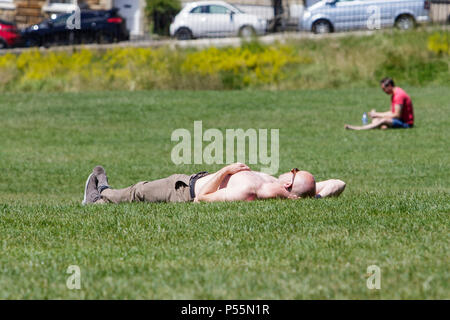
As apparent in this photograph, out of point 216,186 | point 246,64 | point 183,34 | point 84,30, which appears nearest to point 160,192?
point 216,186

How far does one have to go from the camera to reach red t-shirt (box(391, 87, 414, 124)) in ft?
57.1

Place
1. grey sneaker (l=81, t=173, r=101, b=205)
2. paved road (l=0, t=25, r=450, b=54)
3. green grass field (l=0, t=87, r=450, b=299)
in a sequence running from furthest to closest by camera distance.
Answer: paved road (l=0, t=25, r=450, b=54)
grey sneaker (l=81, t=173, r=101, b=205)
green grass field (l=0, t=87, r=450, b=299)

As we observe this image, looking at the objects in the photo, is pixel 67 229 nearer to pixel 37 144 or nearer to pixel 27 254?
pixel 27 254

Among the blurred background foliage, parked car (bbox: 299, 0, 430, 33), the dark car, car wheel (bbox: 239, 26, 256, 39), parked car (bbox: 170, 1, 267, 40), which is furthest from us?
the dark car

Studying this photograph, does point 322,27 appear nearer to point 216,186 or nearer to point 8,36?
point 8,36

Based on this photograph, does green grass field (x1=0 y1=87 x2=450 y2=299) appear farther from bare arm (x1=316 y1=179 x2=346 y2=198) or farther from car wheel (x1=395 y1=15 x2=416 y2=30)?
car wheel (x1=395 y1=15 x2=416 y2=30)

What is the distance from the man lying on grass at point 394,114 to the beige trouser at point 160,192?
10.2 metres

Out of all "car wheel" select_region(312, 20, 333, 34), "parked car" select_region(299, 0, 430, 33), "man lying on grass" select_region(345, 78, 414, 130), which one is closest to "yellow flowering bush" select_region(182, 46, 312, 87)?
"car wheel" select_region(312, 20, 333, 34)

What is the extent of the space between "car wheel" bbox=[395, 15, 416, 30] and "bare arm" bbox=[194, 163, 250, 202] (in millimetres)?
22876

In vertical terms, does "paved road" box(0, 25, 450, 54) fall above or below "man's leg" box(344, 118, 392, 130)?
above

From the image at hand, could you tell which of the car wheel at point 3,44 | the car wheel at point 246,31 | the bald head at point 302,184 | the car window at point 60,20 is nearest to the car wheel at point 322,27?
the car wheel at point 246,31

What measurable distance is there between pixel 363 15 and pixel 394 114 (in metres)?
13.2

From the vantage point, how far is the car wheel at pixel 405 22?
1151 inches

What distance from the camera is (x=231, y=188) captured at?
25.8ft
